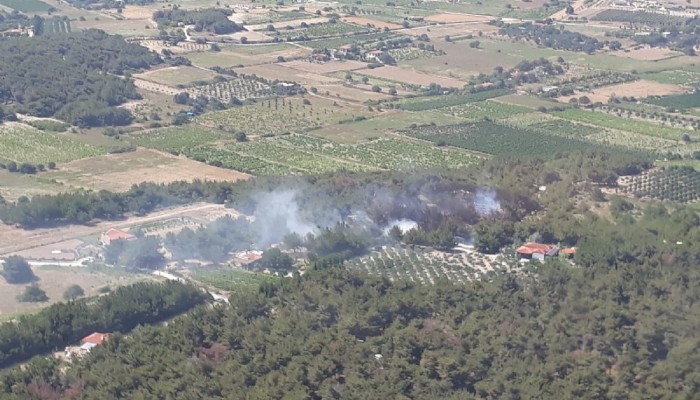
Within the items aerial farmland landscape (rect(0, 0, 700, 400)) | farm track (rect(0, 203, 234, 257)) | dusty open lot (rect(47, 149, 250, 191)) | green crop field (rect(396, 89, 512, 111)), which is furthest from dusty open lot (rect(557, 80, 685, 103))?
farm track (rect(0, 203, 234, 257))

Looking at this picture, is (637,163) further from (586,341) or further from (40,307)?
(40,307)

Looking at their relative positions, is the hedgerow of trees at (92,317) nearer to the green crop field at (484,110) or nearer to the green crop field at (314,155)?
the green crop field at (314,155)

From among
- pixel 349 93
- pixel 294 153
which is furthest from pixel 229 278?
pixel 349 93

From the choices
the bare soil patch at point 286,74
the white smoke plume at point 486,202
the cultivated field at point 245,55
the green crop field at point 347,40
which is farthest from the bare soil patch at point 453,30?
the white smoke plume at point 486,202

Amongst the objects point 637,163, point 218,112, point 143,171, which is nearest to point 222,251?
point 143,171

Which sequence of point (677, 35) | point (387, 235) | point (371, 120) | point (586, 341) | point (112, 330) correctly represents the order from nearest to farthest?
point (586, 341) → point (112, 330) → point (387, 235) → point (371, 120) → point (677, 35)

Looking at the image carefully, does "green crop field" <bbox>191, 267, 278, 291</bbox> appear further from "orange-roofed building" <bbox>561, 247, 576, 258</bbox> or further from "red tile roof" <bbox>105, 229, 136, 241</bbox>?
"orange-roofed building" <bbox>561, 247, 576, 258</bbox>
